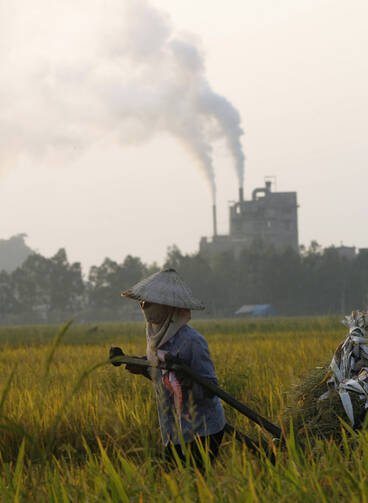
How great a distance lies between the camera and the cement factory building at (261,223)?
240ft

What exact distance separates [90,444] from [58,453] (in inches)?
10.1

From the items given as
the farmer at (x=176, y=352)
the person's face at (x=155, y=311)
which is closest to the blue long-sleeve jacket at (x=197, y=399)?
the farmer at (x=176, y=352)

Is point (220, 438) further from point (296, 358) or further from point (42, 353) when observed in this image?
point (42, 353)

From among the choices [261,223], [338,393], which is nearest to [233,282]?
[261,223]

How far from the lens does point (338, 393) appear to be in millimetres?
3533

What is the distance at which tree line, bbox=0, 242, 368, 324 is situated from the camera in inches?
2630

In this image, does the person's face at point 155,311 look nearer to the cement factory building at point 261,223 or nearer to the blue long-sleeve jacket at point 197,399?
the blue long-sleeve jacket at point 197,399

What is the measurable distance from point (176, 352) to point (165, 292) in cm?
32

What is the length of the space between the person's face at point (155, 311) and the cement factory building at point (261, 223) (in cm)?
6914

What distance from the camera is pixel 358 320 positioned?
373 cm

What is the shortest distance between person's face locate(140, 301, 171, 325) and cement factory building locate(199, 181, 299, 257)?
69.1 meters

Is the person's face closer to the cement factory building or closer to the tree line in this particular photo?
the tree line

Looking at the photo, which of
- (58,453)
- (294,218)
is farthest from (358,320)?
(294,218)

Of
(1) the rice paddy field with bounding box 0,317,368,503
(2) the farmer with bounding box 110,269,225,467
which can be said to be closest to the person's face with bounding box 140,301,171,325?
(2) the farmer with bounding box 110,269,225,467
